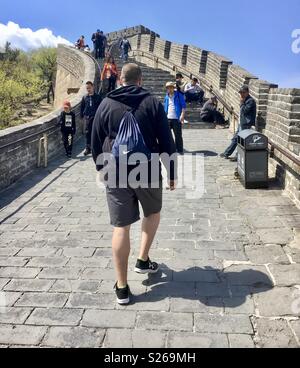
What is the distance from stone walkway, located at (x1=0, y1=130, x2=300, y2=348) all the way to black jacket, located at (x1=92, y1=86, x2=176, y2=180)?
4.42 ft

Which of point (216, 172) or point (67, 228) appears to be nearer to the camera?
point (67, 228)

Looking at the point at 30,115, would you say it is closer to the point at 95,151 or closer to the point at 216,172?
the point at 216,172

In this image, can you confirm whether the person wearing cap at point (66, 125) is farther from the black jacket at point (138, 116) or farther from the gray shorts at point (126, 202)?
the gray shorts at point (126, 202)

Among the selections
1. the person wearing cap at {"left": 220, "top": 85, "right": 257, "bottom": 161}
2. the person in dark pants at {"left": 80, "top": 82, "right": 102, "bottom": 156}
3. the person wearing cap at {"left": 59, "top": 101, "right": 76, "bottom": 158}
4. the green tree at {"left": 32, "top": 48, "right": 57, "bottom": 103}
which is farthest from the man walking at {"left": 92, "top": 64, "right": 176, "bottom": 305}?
the green tree at {"left": 32, "top": 48, "right": 57, "bottom": 103}

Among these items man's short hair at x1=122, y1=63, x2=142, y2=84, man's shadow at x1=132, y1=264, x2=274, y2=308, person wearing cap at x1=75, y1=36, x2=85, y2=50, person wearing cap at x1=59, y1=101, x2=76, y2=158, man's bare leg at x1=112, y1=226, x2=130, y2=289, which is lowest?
man's shadow at x1=132, y1=264, x2=274, y2=308

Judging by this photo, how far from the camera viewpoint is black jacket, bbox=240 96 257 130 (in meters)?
8.60

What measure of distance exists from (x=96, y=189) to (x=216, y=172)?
96.5 inches

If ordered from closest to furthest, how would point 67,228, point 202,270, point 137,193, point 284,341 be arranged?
point 284,341 < point 137,193 < point 202,270 < point 67,228

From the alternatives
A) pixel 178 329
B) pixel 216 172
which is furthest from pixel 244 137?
pixel 178 329

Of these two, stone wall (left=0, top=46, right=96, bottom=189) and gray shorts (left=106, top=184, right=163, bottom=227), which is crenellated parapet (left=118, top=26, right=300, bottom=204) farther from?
stone wall (left=0, top=46, right=96, bottom=189)

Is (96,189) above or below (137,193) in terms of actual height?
below

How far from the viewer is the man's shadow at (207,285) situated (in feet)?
12.5
